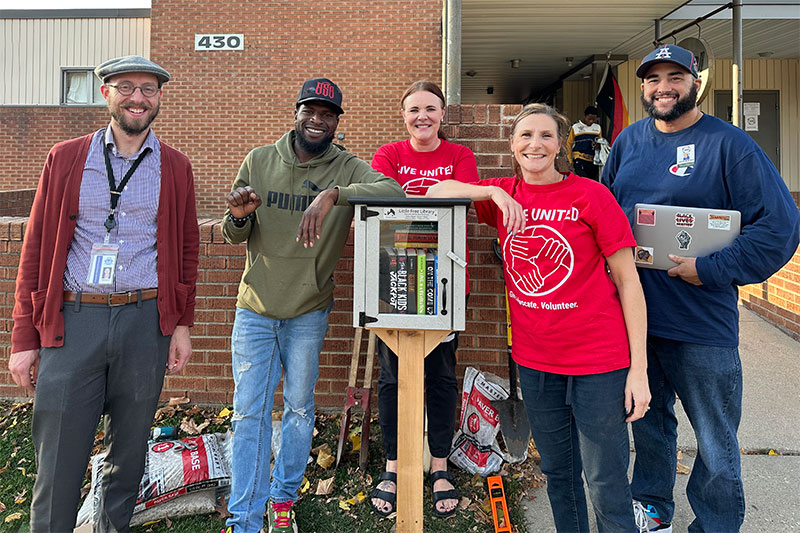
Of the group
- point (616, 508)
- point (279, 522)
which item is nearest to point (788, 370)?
point (616, 508)

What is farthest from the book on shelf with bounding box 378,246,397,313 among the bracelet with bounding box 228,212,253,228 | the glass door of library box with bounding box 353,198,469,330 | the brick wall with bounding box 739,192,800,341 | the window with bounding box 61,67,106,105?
the window with bounding box 61,67,106,105

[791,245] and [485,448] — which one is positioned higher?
[791,245]

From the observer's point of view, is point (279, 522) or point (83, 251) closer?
point (83, 251)

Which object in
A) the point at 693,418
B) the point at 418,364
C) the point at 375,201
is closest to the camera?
the point at 375,201

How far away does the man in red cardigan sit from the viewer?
2.32 m

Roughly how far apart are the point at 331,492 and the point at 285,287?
131cm

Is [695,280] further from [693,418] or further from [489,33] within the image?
[489,33]

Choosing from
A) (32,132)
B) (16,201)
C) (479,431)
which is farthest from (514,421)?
(32,132)

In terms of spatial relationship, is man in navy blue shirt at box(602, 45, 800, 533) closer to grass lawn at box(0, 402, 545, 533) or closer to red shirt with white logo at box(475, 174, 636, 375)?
red shirt with white logo at box(475, 174, 636, 375)

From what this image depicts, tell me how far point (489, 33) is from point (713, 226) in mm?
7531

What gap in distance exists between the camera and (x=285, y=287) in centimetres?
264

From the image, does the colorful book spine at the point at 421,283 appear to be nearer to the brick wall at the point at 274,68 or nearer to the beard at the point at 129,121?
the beard at the point at 129,121

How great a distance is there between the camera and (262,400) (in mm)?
2654

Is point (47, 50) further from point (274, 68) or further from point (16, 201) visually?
point (16, 201)
